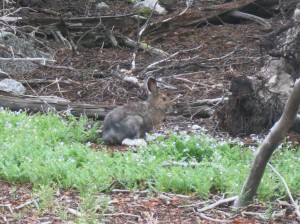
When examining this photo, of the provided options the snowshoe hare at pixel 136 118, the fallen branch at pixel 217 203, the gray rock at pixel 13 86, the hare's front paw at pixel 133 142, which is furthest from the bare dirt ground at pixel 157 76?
the hare's front paw at pixel 133 142

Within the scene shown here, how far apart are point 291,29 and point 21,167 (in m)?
4.41

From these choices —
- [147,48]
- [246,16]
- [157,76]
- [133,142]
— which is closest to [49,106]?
[133,142]

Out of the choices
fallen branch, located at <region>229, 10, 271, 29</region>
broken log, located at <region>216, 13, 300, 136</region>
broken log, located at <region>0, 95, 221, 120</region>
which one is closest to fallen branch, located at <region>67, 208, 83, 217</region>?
broken log, located at <region>216, 13, 300, 136</region>

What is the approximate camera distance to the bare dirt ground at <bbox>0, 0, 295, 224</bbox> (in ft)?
21.8

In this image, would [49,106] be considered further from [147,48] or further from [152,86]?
[147,48]

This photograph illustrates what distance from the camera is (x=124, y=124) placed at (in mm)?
9984

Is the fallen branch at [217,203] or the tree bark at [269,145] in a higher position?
the tree bark at [269,145]

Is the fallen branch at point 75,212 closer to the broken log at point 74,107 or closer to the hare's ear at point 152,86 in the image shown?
the broken log at point 74,107

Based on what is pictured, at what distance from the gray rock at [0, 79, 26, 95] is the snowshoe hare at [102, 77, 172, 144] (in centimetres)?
253

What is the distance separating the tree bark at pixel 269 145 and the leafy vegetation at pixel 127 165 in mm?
434

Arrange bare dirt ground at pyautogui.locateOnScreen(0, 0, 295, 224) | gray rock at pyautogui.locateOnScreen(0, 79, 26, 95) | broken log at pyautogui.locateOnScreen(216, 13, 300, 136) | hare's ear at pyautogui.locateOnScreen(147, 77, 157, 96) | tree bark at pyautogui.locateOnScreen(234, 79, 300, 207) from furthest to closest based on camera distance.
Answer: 1. gray rock at pyautogui.locateOnScreen(0, 79, 26, 95)
2. hare's ear at pyautogui.locateOnScreen(147, 77, 157, 96)
3. broken log at pyautogui.locateOnScreen(216, 13, 300, 136)
4. bare dirt ground at pyautogui.locateOnScreen(0, 0, 295, 224)
5. tree bark at pyautogui.locateOnScreen(234, 79, 300, 207)

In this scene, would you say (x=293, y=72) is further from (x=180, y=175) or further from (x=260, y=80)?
(x=180, y=175)

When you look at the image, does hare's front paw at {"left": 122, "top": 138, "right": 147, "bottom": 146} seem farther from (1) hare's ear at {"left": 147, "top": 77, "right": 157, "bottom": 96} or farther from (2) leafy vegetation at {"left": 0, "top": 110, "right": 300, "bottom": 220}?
(1) hare's ear at {"left": 147, "top": 77, "right": 157, "bottom": 96}

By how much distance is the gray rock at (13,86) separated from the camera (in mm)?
12375
